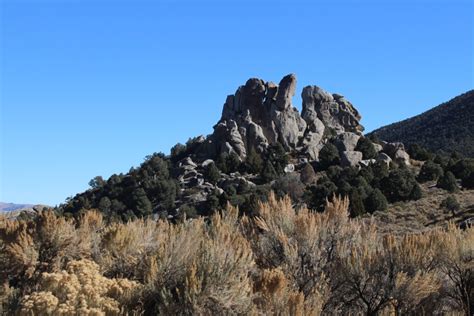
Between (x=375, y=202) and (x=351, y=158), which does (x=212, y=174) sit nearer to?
(x=351, y=158)

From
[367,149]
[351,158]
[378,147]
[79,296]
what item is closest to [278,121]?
[367,149]

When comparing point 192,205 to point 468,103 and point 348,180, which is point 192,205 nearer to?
point 348,180

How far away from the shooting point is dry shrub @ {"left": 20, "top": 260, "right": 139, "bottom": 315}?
7535mm

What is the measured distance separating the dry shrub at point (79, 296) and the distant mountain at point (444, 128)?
2428 inches

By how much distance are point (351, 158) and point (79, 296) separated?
46.0 metres

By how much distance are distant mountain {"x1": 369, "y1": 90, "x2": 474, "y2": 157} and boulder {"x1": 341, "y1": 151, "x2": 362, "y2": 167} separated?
18.8m

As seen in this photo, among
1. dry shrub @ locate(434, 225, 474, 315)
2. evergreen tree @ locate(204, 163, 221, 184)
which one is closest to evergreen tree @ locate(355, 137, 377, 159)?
evergreen tree @ locate(204, 163, 221, 184)

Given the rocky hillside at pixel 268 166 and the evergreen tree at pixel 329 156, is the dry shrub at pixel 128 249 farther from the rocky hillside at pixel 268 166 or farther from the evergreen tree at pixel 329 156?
the evergreen tree at pixel 329 156

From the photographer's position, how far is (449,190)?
137 ft

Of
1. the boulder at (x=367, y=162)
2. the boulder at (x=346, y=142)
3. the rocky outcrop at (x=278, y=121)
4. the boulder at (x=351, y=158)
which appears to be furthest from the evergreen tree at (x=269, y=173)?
the boulder at (x=367, y=162)

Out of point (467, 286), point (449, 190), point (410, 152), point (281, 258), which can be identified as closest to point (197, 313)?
point (281, 258)

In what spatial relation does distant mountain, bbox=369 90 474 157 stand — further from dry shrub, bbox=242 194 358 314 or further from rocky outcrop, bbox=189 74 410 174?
dry shrub, bbox=242 194 358 314

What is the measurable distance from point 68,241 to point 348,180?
35.1 metres

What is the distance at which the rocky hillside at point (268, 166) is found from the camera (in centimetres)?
4387
